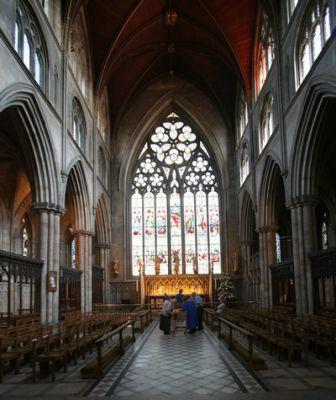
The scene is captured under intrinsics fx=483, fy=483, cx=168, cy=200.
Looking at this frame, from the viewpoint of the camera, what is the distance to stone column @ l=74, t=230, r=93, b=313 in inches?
1054

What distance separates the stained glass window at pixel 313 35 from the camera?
17.0m

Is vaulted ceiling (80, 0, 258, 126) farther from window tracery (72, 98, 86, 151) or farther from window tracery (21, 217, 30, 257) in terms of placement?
window tracery (21, 217, 30, 257)

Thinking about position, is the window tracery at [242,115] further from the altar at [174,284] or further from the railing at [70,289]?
the railing at [70,289]

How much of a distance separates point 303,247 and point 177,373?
1086 cm

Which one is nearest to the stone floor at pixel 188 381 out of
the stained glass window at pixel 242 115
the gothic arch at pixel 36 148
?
the gothic arch at pixel 36 148

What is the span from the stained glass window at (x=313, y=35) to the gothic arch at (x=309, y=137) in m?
1.50

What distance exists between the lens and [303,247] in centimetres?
1961

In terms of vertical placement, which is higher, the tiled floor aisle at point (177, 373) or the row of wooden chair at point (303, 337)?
the row of wooden chair at point (303, 337)

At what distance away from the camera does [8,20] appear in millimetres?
15750

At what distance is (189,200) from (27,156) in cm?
1989

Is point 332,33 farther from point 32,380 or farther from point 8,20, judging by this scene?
point 32,380

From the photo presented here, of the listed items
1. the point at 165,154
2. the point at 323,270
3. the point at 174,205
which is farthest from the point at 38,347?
the point at 165,154

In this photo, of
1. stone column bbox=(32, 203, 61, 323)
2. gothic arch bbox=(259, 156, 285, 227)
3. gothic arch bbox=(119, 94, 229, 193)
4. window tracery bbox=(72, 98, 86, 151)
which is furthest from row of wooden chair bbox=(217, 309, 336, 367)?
gothic arch bbox=(119, 94, 229, 193)

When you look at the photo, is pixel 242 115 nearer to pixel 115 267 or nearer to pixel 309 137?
pixel 115 267
